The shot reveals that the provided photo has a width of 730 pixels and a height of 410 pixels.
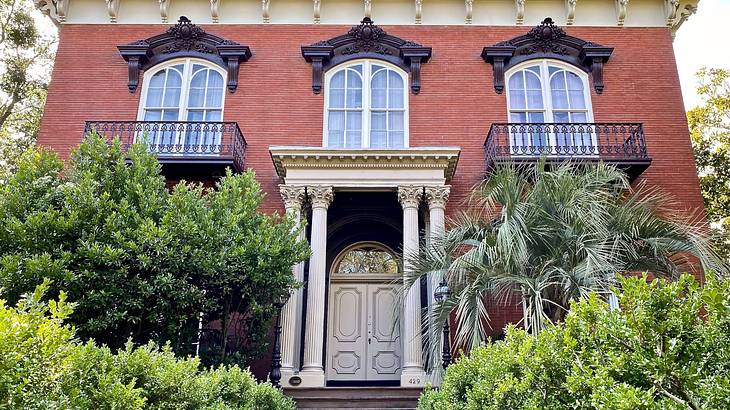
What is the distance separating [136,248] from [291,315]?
12.7ft

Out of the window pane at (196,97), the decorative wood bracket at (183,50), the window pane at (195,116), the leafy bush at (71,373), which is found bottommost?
the leafy bush at (71,373)

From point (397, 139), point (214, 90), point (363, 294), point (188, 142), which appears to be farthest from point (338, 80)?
point (363, 294)

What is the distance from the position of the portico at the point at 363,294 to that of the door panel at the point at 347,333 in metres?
0.02

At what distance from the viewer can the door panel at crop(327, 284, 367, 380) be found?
1351cm

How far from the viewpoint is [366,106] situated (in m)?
14.8

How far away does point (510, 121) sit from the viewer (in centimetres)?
1469

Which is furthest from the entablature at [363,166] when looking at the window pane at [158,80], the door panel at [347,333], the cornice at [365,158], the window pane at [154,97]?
the window pane at [158,80]

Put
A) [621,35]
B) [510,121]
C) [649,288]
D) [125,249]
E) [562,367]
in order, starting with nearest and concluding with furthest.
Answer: [649,288], [562,367], [125,249], [510,121], [621,35]

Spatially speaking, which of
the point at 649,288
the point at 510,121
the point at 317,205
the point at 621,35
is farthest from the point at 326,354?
the point at 621,35

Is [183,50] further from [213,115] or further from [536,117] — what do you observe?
[536,117]

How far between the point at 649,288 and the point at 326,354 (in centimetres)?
1102

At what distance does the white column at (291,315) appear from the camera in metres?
11.2

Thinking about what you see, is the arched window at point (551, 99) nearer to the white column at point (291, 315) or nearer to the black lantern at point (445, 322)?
the black lantern at point (445, 322)

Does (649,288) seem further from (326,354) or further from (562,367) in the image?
(326,354)
